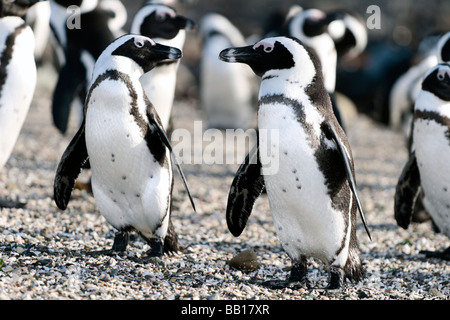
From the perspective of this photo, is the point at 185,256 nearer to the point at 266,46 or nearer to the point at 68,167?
the point at 68,167

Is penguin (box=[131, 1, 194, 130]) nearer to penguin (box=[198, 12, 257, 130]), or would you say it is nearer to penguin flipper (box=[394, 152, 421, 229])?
penguin flipper (box=[394, 152, 421, 229])

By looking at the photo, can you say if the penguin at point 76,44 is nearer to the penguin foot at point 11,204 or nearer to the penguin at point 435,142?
the penguin foot at point 11,204

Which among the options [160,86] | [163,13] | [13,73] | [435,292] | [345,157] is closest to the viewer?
[345,157]

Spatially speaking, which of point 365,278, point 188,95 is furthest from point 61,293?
point 188,95

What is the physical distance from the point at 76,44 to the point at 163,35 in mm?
1298

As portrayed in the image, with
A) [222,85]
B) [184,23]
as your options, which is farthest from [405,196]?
[222,85]

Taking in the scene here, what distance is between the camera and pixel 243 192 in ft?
14.3

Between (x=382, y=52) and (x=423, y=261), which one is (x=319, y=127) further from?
(x=382, y=52)

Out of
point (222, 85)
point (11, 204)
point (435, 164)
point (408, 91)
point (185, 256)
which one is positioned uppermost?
point (435, 164)

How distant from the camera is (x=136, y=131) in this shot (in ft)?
13.7

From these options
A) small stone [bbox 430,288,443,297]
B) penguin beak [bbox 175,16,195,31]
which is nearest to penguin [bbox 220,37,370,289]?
small stone [bbox 430,288,443,297]

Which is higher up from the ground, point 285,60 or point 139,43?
point 285,60

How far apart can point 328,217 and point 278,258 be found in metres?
1.00

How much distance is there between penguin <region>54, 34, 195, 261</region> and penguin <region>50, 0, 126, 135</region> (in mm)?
2688
